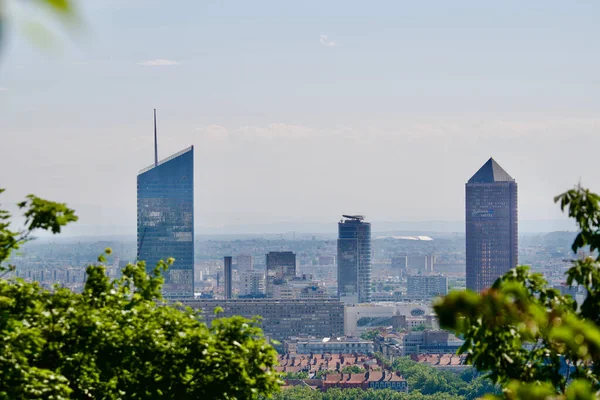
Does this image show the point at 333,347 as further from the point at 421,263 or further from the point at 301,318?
the point at 421,263

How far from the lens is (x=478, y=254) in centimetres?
9875

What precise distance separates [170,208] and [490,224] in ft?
93.6

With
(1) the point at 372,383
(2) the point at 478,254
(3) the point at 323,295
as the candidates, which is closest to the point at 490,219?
(2) the point at 478,254

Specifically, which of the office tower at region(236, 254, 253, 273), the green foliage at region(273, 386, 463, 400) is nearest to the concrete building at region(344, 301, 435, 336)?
the green foliage at region(273, 386, 463, 400)

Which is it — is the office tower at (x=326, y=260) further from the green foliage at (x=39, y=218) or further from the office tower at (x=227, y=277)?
the green foliage at (x=39, y=218)

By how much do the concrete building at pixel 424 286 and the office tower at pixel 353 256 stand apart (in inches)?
567

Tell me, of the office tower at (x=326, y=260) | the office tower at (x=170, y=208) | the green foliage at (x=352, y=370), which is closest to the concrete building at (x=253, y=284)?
the office tower at (x=170, y=208)

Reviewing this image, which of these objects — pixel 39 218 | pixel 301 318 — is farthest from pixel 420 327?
pixel 39 218

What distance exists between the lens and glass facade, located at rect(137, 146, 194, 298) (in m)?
93.6

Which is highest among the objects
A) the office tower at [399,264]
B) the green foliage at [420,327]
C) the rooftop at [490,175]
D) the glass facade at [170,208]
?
the rooftop at [490,175]

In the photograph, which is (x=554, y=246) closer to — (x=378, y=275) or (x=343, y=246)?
(x=378, y=275)

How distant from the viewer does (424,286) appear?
13075 centimetres

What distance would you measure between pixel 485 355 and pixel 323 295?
96.3 metres

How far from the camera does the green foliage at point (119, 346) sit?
20.7 ft
